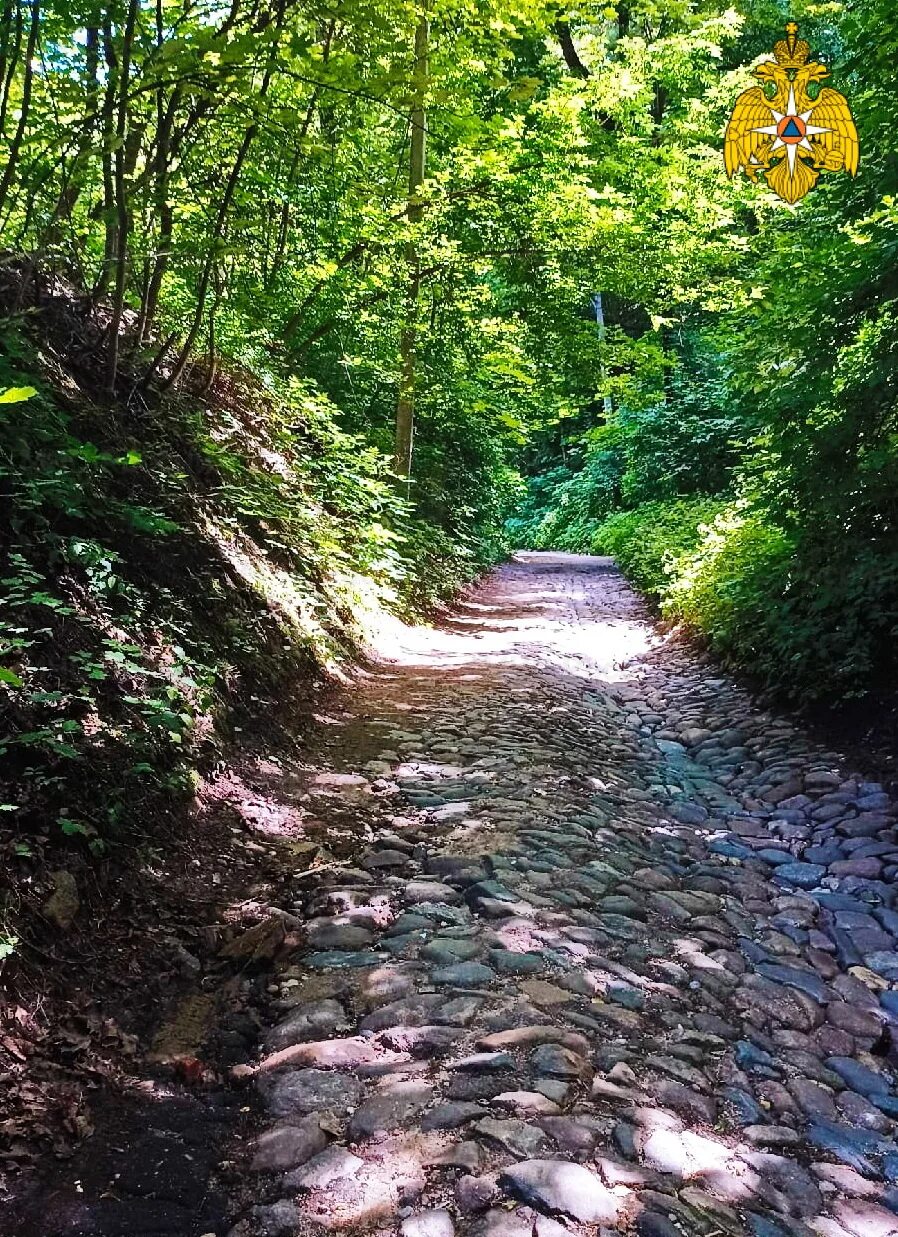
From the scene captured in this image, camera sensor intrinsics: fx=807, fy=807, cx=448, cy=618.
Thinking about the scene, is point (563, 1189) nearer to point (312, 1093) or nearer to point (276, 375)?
point (312, 1093)

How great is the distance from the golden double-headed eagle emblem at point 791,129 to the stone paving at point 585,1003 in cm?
537

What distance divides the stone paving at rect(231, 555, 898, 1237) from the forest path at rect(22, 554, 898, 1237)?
1cm

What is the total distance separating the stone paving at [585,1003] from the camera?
7.11ft

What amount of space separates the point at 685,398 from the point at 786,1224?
20.2m

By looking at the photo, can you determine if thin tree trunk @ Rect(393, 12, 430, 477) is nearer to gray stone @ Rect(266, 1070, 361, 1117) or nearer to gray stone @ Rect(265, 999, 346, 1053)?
gray stone @ Rect(265, 999, 346, 1053)

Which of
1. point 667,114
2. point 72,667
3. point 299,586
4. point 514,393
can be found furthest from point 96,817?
point 667,114

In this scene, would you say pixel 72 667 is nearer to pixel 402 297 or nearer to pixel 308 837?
pixel 308 837

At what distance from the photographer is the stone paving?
2.17 metres

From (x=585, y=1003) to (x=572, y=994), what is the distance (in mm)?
59

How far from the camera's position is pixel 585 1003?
302 centimetres

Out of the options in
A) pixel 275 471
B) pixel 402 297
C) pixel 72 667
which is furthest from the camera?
pixel 402 297

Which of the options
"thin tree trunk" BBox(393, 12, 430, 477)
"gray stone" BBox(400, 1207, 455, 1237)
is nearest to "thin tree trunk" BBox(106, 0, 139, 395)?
"gray stone" BBox(400, 1207, 455, 1237)

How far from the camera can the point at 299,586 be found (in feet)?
23.5

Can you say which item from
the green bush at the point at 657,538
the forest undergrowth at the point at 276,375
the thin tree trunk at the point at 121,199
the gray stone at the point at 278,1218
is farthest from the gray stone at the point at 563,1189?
the green bush at the point at 657,538
